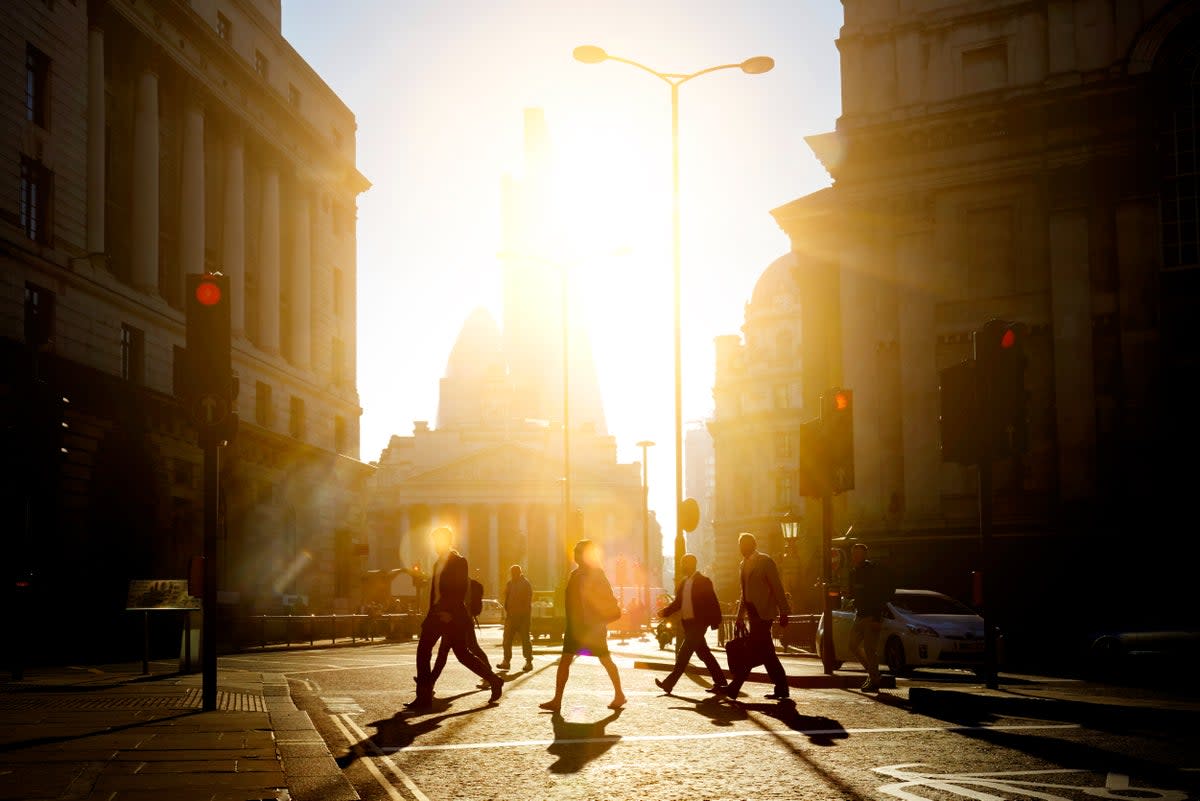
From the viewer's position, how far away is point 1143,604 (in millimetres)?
31703

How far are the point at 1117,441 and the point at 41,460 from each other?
2369 centimetres

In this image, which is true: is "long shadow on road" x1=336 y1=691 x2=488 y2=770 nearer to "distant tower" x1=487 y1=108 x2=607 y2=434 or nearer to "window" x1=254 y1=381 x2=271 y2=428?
"window" x1=254 y1=381 x2=271 y2=428

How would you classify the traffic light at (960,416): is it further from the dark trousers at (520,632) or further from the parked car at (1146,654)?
the dark trousers at (520,632)

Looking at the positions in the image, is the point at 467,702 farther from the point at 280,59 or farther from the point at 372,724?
the point at 280,59

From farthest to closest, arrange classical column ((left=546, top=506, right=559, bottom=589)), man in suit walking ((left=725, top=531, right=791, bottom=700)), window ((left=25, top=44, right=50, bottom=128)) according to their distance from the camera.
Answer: classical column ((left=546, top=506, right=559, bottom=589))
window ((left=25, top=44, right=50, bottom=128))
man in suit walking ((left=725, top=531, right=791, bottom=700))

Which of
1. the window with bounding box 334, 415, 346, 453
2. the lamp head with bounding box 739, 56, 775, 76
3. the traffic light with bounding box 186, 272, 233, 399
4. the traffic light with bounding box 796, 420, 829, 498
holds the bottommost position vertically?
the traffic light with bounding box 796, 420, 829, 498

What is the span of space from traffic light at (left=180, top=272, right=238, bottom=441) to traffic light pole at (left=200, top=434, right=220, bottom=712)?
17 cm

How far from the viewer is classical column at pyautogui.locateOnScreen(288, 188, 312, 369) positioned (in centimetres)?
5791

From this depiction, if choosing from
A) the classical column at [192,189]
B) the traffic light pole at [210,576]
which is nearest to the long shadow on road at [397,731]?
the traffic light pole at [210,576]

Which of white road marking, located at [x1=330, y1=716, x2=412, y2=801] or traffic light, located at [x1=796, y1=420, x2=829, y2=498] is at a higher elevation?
traffic light, located at [x1=796, y1=420, x2=829, y2=498]

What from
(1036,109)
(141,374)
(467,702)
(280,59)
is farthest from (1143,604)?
(280,59)

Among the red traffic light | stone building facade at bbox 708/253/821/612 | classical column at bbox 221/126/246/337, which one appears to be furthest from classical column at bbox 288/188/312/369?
the red traffic light

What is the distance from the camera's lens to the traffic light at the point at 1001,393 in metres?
14.7

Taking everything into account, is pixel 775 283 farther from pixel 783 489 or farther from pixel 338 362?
pixel 338 362
